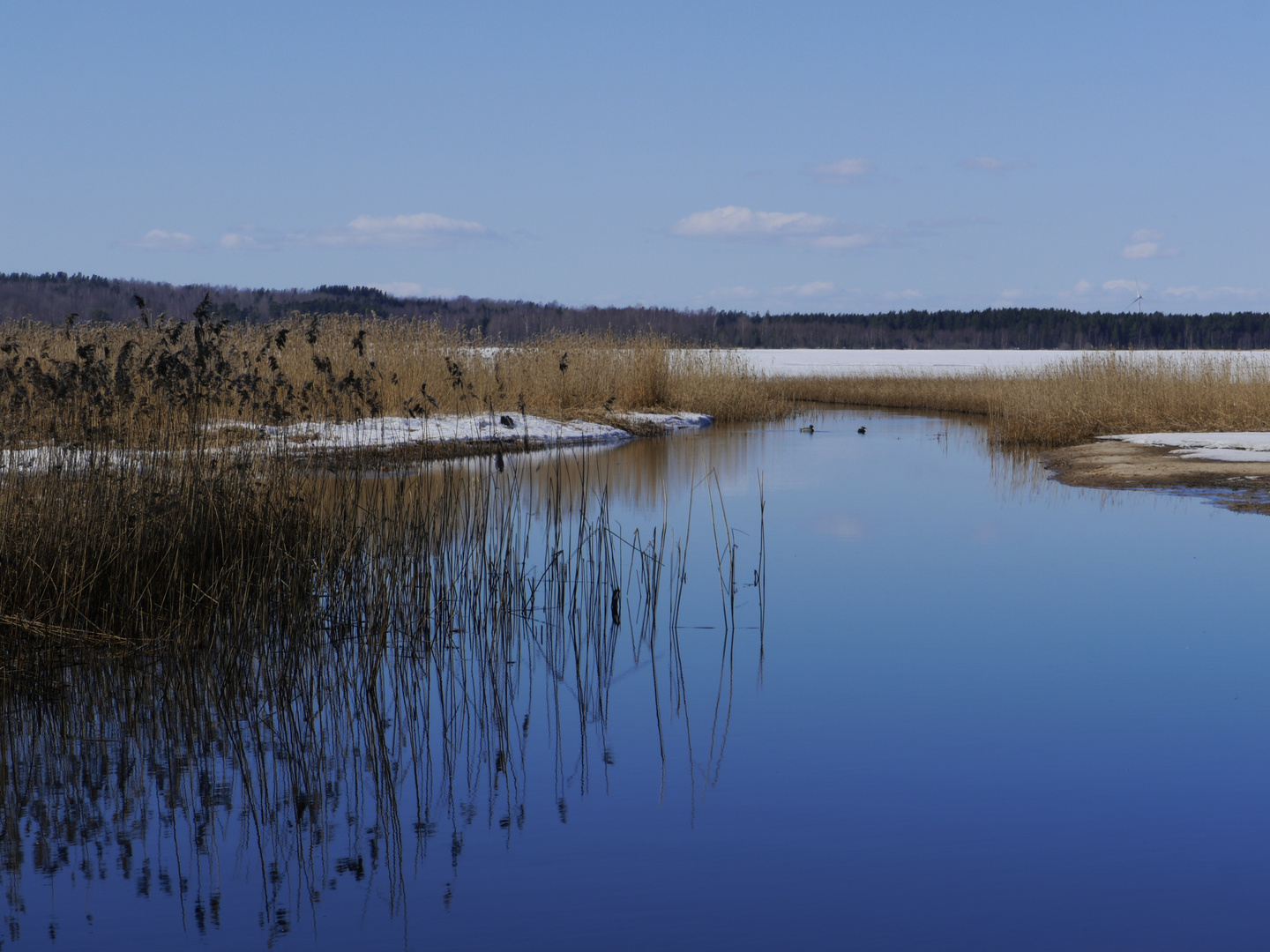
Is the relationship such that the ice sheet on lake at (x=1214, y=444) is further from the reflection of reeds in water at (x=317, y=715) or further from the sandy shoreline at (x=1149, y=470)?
the reflection of reeds in water at (x=317, y=715)

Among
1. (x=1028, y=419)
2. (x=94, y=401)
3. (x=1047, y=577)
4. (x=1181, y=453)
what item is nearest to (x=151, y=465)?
(x=94, y=401)

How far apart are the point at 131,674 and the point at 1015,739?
122 inches

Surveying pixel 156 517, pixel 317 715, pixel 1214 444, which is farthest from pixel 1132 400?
pixel 317 715

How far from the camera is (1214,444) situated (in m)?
12.7

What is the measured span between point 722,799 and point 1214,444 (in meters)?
11.7

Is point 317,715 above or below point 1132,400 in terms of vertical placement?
below

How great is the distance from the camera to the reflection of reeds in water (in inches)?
106

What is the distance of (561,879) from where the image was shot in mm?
2621

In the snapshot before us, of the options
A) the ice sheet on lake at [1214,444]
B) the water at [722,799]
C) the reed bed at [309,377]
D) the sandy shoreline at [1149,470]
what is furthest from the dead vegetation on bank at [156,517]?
the ice sheet on lake at [1214,444]

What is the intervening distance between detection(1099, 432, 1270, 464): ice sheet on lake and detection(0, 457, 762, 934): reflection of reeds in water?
335 inches

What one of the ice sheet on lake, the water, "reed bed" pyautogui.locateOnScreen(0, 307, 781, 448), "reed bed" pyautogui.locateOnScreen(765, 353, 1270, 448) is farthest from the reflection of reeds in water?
"reed bed" pyautogui.locateOnScreen(765, 353, 1270, 448)

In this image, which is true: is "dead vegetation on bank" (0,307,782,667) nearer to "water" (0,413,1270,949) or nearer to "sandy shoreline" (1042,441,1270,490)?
"water" (0,413,1270,949)

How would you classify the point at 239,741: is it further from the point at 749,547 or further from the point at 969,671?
the point at 749,547

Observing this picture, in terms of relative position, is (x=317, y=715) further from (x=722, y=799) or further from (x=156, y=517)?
(x=156, y=517)
